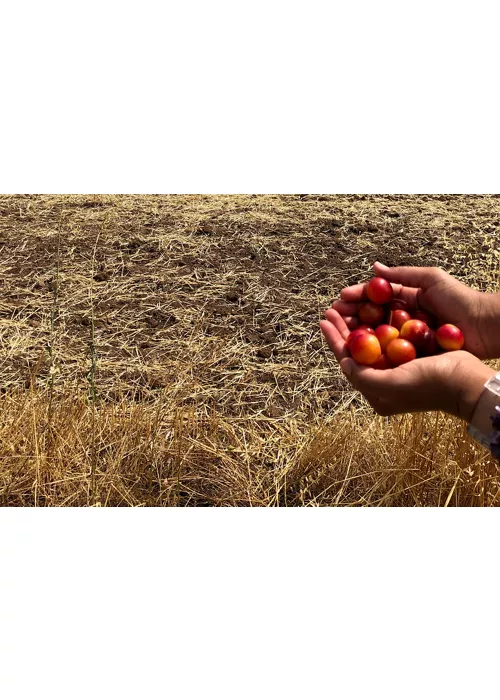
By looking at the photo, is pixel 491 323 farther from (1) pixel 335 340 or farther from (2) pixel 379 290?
(1) pixel 335 340

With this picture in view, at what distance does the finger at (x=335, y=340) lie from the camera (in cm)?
261

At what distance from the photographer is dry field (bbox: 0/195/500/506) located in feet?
10.7

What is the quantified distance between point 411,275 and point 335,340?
1.40 feet

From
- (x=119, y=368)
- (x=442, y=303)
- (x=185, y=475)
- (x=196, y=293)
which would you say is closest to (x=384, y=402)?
(x=442, y=303)

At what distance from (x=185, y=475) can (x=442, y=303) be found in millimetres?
1379

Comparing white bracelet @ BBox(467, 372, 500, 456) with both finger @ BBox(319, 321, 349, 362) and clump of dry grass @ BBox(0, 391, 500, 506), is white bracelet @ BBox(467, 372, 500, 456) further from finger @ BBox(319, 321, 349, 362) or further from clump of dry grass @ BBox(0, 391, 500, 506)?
clump of dry grass @ BBox(0, 391, 500, 506)

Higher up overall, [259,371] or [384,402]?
[384,402]

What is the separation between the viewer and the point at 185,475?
3.36 metres

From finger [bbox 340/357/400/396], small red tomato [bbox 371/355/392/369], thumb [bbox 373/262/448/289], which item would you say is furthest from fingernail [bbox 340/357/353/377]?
thumb [bbox 373/262/448/289]

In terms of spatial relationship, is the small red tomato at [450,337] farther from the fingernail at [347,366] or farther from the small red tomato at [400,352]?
the fingernail at [347,366]

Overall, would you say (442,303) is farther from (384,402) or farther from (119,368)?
(119,368)

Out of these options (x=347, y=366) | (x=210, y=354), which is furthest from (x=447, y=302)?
(x=210, y=354)

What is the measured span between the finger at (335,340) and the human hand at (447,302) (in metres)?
0.20

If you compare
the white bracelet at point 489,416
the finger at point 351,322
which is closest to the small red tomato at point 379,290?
the finger at point 351,322
